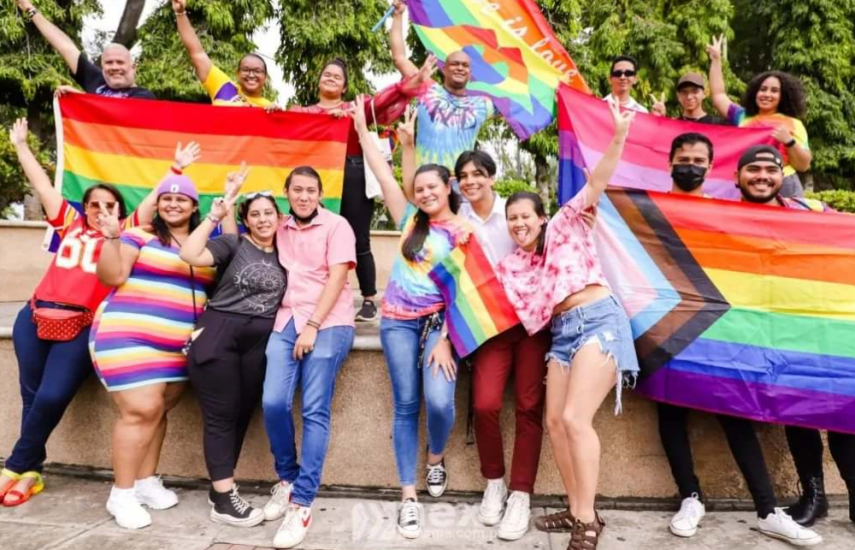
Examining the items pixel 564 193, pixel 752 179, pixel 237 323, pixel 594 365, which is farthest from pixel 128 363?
pixel 752 179

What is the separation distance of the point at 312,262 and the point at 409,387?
926 mm

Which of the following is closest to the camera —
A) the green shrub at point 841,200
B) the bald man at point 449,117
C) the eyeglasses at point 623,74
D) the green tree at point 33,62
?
the bald man at point 449,117

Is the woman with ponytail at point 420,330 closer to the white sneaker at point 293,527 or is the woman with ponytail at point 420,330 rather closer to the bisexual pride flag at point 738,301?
the white sneaker at point 293,527

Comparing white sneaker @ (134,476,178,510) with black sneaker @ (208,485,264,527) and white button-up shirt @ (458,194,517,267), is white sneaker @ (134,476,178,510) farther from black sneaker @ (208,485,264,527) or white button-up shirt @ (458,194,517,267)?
white button-up shirt @ (458,194,517,267)

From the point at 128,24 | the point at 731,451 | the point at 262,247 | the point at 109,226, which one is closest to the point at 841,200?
the point at 731,451

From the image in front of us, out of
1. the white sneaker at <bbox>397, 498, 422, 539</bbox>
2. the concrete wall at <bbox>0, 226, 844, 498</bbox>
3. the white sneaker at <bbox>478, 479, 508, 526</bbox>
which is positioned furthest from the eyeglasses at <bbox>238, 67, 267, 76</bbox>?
the white sneaker at <bbox>478, 479, 508, 526</bbox>

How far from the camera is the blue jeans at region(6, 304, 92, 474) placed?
12.0ft

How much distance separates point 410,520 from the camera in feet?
11.0

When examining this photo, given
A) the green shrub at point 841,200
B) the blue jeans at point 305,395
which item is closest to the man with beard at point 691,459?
the blue jeans at point 305,395

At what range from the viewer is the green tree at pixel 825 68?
776 inches

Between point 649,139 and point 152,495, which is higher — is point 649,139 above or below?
above

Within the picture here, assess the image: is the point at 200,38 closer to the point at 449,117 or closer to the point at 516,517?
the point at 449,117

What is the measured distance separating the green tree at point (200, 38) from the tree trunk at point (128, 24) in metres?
1.75

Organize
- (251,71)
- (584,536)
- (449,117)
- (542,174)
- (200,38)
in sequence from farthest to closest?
1. (542,174)
2. (200,38)
3. (251,71)
4. (449,117)
5. (584,536)
